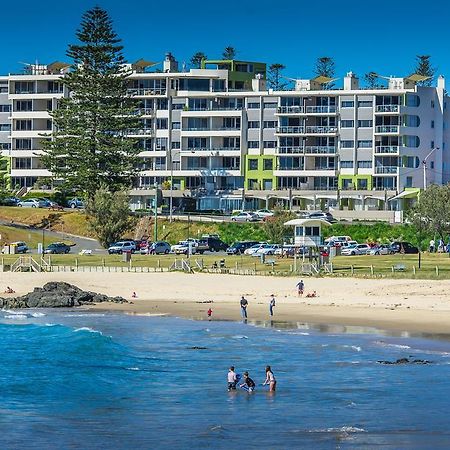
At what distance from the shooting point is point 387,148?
128 metres

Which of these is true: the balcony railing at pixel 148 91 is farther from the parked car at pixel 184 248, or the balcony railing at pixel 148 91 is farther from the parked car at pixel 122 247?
the parked car at pixel 184 248

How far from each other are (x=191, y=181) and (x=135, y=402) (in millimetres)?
98539

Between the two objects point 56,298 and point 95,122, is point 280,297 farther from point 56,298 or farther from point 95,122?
point 95,122

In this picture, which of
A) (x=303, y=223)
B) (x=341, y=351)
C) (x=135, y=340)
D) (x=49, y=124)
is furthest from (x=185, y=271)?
(x=49, y=124)

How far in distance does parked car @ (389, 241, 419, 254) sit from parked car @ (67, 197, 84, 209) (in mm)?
41546

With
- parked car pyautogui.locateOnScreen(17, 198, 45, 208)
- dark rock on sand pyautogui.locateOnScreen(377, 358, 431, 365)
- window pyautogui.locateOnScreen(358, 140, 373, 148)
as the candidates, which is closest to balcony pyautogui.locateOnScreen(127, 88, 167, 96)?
parked car pyautogui.locateOnScreen(17, 198, 45, 208)

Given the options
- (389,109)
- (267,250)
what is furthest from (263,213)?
(267,250)

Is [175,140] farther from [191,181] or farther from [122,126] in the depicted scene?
[122,126]

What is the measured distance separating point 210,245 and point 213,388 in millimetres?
60128

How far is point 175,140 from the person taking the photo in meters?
138

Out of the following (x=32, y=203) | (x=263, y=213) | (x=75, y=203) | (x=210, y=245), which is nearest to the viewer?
(x=210, y=245)

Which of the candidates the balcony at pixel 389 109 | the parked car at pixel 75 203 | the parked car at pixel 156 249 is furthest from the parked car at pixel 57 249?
the balcony at pixel 389 109

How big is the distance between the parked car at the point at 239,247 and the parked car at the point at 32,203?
32.7m

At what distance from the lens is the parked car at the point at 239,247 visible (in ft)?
318
